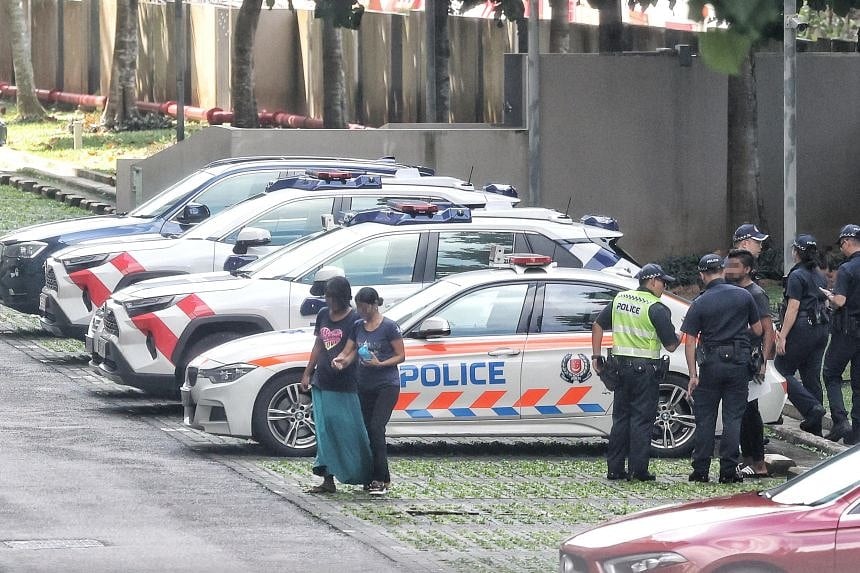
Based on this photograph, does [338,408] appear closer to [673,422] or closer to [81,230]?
[673,422]

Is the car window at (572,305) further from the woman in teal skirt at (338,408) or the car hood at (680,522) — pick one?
the car hood at (680,522)

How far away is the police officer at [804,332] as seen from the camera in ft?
43.0

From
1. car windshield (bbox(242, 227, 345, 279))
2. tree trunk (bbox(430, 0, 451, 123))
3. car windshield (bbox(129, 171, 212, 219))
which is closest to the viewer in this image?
car windshield (bbox(242, 227, 345, 279))

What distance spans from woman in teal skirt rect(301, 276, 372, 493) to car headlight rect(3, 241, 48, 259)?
7083 mm

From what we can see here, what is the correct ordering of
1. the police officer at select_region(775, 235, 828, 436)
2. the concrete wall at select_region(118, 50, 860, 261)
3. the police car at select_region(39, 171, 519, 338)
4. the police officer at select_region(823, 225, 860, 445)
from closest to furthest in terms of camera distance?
the police officer at select_region(823, 225, 860, 445)
the police officer at select_region(775, 235, 828, 436)
the police car at select_region(39, 171, 519, 338)
the concrete wall at select_region(118, 50, 860, 261)

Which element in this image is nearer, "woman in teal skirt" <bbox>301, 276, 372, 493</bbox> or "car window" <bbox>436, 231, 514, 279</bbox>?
"woman in teal skirt" <bbox>301, 276, 372, 493</bbox>

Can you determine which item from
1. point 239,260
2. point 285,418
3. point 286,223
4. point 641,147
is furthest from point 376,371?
point 641,147

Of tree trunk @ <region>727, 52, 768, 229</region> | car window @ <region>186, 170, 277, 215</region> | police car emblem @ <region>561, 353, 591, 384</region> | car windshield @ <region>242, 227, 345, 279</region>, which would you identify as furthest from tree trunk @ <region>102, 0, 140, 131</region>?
police car emblem @ <region>561, 353, 591, 384</region>

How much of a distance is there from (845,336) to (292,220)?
5476mm

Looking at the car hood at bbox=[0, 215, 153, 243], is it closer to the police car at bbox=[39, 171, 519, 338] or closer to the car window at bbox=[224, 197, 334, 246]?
the police car at bbox=[39, 171, 519, 338]

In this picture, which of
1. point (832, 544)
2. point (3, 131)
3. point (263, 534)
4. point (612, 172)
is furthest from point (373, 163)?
point (3, 131)

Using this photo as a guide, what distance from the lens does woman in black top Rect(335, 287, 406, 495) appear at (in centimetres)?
1118

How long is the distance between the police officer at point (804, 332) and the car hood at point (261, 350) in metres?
3.58

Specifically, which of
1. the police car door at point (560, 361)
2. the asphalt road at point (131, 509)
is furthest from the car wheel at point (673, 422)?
the asphalt road at point (131, 509)
